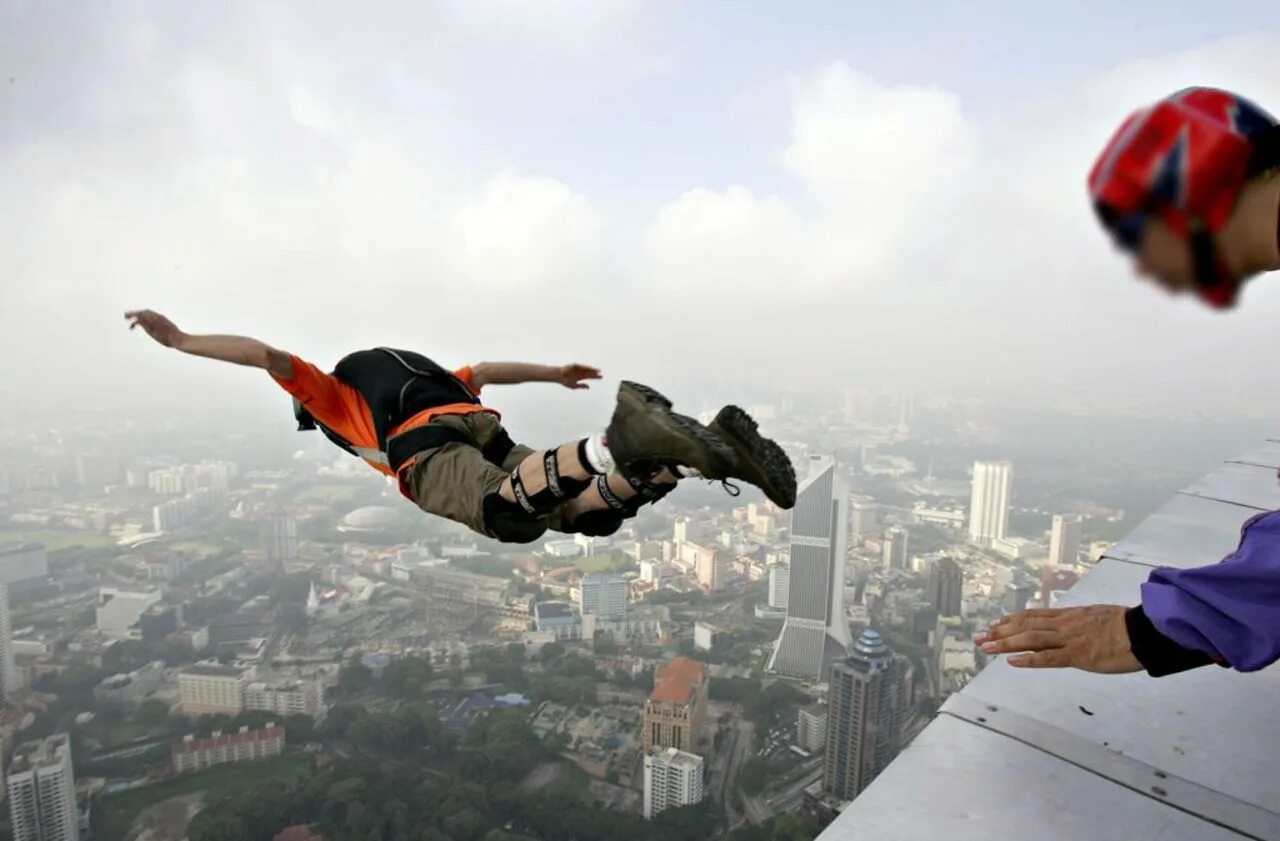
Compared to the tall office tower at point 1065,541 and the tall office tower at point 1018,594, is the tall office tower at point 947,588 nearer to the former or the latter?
the tall office tower at point 1018,594

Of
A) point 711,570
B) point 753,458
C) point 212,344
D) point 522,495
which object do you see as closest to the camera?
point 753,458

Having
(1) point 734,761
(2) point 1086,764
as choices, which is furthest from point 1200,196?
(1) point 734,761

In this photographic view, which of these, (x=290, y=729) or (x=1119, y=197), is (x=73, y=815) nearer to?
(x=290, y=729)

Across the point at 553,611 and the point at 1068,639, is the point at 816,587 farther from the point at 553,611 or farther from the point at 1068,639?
the point at 1068,639

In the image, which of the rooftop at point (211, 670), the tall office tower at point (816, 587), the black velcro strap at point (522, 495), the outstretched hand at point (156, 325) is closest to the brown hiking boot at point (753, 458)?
the black velcro strap at point (522, 495)

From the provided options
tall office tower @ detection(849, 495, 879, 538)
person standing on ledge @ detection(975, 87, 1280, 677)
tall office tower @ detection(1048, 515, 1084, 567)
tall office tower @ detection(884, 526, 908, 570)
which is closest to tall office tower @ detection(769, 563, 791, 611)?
tall office tower @ detection(849, 495, 879, 538)

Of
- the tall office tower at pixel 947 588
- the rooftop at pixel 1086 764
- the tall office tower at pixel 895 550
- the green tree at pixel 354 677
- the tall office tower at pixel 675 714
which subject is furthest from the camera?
the tall office tower at pixel 895 550
